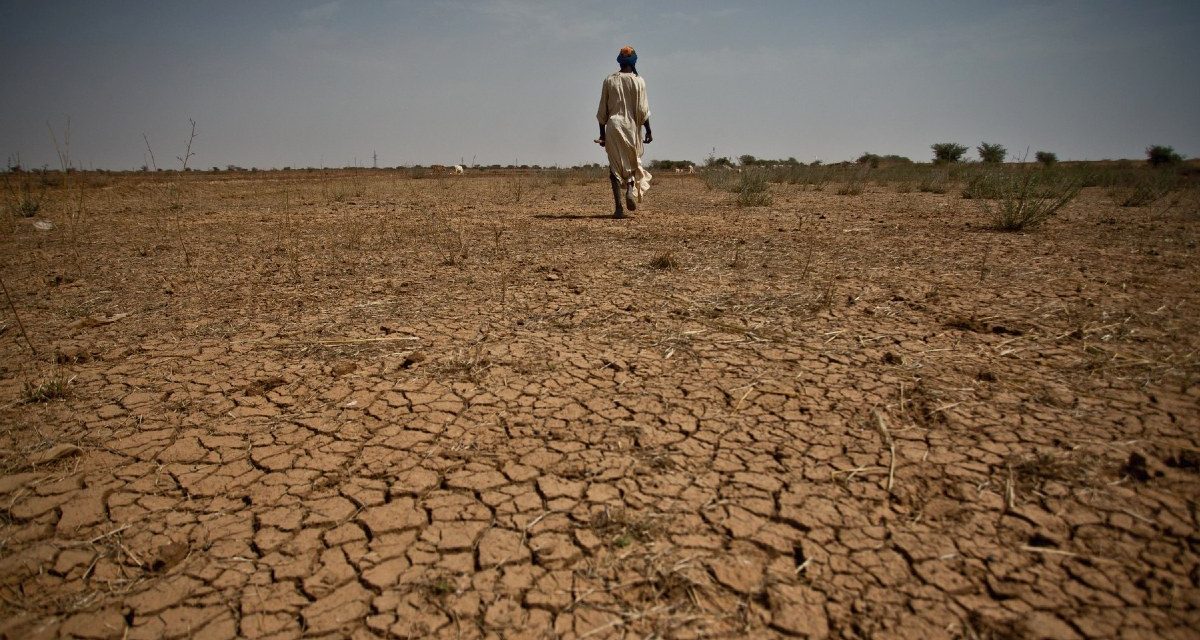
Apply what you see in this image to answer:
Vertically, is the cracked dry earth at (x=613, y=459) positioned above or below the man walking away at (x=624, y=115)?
below

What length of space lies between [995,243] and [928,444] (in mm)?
4173

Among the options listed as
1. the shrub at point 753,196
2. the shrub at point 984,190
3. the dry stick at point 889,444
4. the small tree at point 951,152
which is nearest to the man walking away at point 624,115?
the shrub at point 753,196

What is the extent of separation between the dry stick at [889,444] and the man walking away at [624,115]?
197 inches

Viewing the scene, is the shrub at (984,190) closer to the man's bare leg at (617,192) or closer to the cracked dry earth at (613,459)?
the cracked dry earth at (613,459)

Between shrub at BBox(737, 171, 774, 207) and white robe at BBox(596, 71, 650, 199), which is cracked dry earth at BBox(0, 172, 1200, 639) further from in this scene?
shrub at BBox(737, 171, 774, 207)

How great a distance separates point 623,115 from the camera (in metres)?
6.28

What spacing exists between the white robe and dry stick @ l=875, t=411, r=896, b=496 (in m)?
5.02

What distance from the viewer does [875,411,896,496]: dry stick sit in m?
1.67

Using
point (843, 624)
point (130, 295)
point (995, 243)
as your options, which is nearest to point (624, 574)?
point (843, 624)

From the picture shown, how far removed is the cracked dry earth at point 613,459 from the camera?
4.24 ft

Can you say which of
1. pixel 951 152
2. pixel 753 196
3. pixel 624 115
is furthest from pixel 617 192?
pixel 951 152

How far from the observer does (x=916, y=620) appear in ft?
4.01

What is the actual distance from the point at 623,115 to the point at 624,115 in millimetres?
13

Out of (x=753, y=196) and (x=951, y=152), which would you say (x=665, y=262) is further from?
(x=951, y=152)
